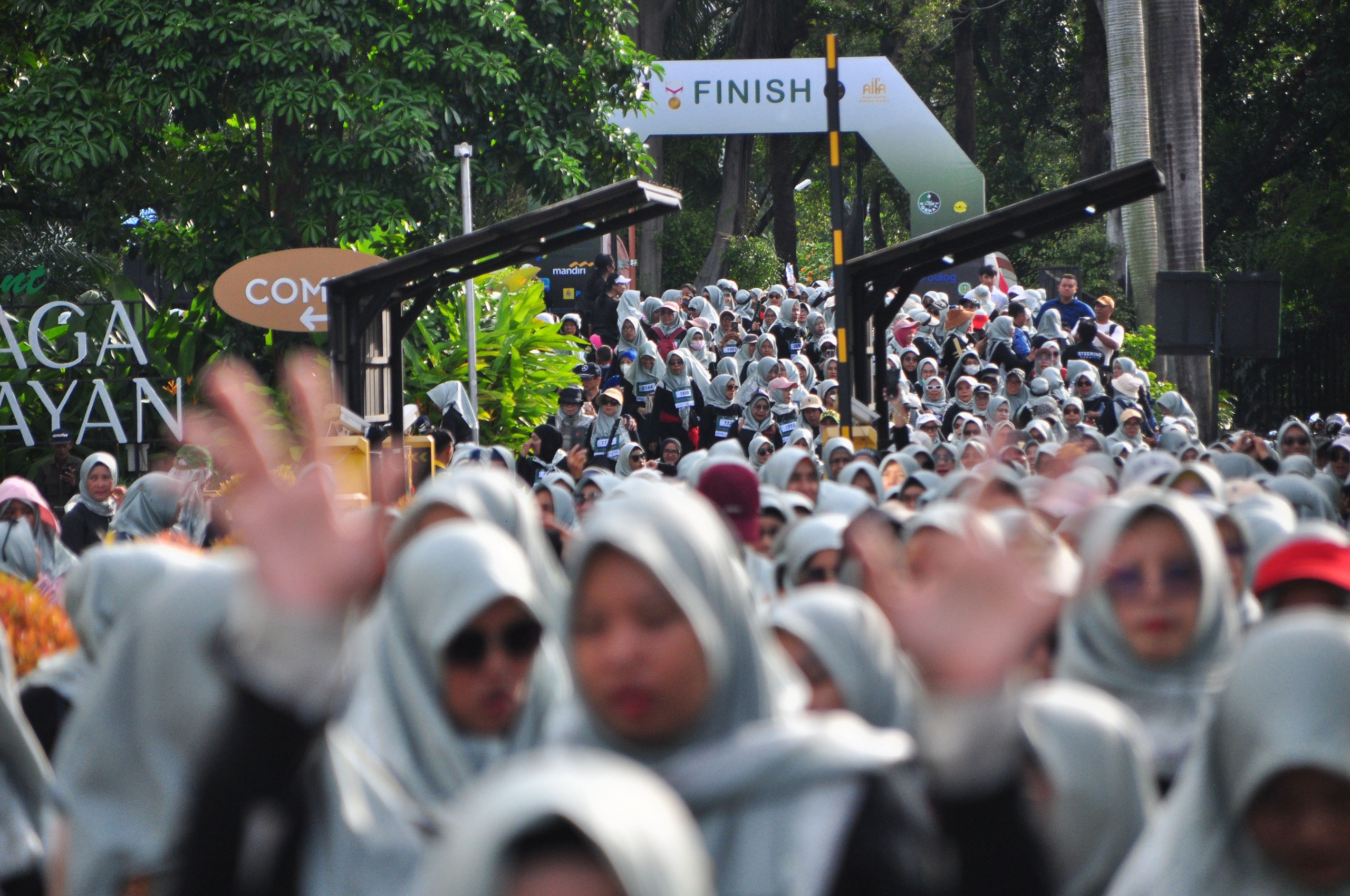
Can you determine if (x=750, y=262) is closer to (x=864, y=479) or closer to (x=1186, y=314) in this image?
(x=1186, y=314)

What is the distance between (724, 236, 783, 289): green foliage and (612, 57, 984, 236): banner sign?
3246 mm

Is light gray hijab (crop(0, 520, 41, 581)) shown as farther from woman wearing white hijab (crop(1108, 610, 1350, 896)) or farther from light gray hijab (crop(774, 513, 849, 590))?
woman wearing white hijab (crop(1108, 610, 1350, 896))

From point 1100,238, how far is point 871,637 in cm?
2898

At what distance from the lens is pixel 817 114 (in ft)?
95.9

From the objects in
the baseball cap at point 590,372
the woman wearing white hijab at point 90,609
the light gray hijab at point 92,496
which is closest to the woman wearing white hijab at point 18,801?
the woman wearing white hijab at point 90,609

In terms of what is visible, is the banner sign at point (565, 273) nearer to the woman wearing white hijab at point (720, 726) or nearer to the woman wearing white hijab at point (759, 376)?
the woman wearing white hijab at point (759, 376)

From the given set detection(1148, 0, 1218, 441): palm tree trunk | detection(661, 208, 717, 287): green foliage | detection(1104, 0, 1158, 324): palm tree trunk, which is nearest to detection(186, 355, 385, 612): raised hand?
detection(1148, 0, 1218, 441): palm tree trunk

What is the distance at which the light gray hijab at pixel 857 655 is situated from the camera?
2.58 metres

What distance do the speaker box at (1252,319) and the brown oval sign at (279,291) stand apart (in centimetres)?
715

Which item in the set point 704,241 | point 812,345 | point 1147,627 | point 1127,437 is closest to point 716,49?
point 704,241

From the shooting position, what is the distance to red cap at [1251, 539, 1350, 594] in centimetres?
308

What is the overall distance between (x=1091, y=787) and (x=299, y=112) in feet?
43.3

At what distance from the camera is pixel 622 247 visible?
29078 mm

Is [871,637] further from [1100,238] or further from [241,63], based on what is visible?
[1100,238]
